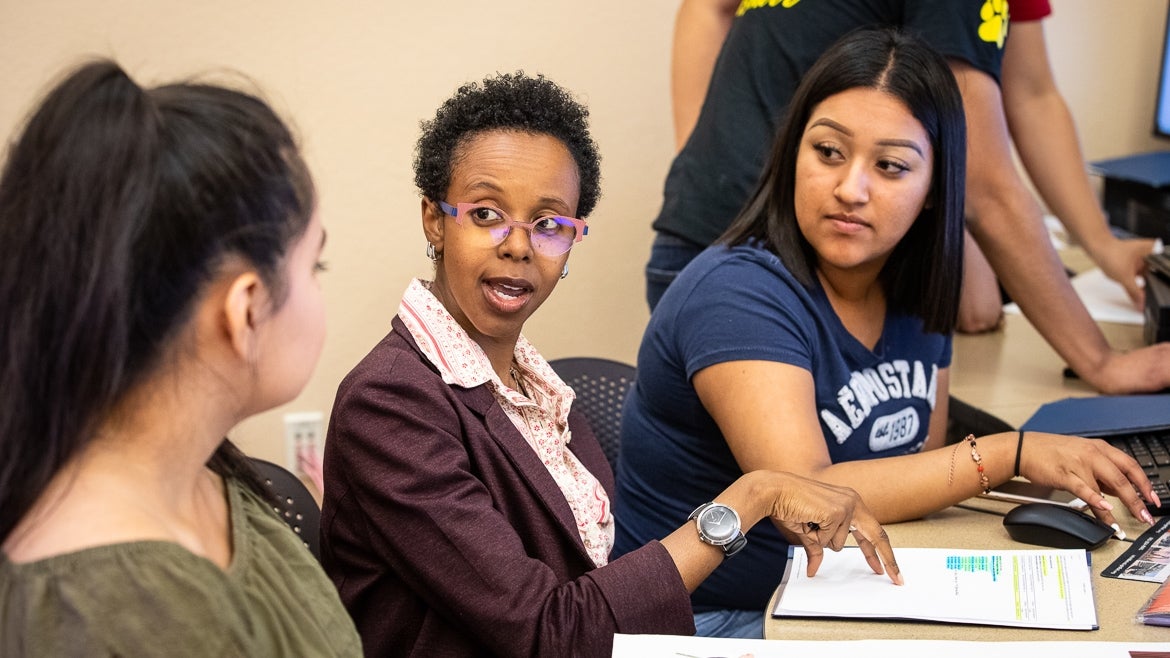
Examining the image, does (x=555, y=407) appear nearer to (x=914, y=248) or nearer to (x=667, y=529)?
(x=667, y=529)

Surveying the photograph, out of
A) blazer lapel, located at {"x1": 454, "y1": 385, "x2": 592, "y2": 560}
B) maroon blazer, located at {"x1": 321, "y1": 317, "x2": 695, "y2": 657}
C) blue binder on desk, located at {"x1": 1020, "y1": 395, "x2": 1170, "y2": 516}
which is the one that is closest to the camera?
maroon blazer, located at {"x1": 321, "y1": 317, "x2": 695, "y2": 657}

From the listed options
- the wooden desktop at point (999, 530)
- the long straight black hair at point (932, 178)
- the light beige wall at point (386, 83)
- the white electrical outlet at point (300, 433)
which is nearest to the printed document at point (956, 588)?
the wooden desktop at point (999, 530)

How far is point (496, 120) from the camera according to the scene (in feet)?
4.34

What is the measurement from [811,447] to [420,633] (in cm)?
53

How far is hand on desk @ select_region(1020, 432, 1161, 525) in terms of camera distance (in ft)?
4.66

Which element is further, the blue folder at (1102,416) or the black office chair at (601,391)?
the black office chair at (601,391)

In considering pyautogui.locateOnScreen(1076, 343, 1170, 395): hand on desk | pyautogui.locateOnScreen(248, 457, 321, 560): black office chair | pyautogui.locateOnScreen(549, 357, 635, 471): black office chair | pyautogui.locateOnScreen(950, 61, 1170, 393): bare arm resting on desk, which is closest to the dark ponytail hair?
pyautogui.locateOnScreen(248, 457, 321, 560): black office chair

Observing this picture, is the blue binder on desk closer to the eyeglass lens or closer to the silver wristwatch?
the silver wristwatch

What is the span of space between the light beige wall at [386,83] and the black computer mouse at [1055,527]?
1.58m

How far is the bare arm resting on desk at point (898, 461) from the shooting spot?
144 cm

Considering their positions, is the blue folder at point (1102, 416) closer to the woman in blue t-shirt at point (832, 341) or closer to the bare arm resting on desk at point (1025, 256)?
the woman in blue t-shirt at point (832, 341)

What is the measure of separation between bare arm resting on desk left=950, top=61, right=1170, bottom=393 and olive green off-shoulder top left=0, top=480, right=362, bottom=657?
4.96ft

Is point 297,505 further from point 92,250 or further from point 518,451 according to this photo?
point 92,250

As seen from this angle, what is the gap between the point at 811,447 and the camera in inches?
57.1
